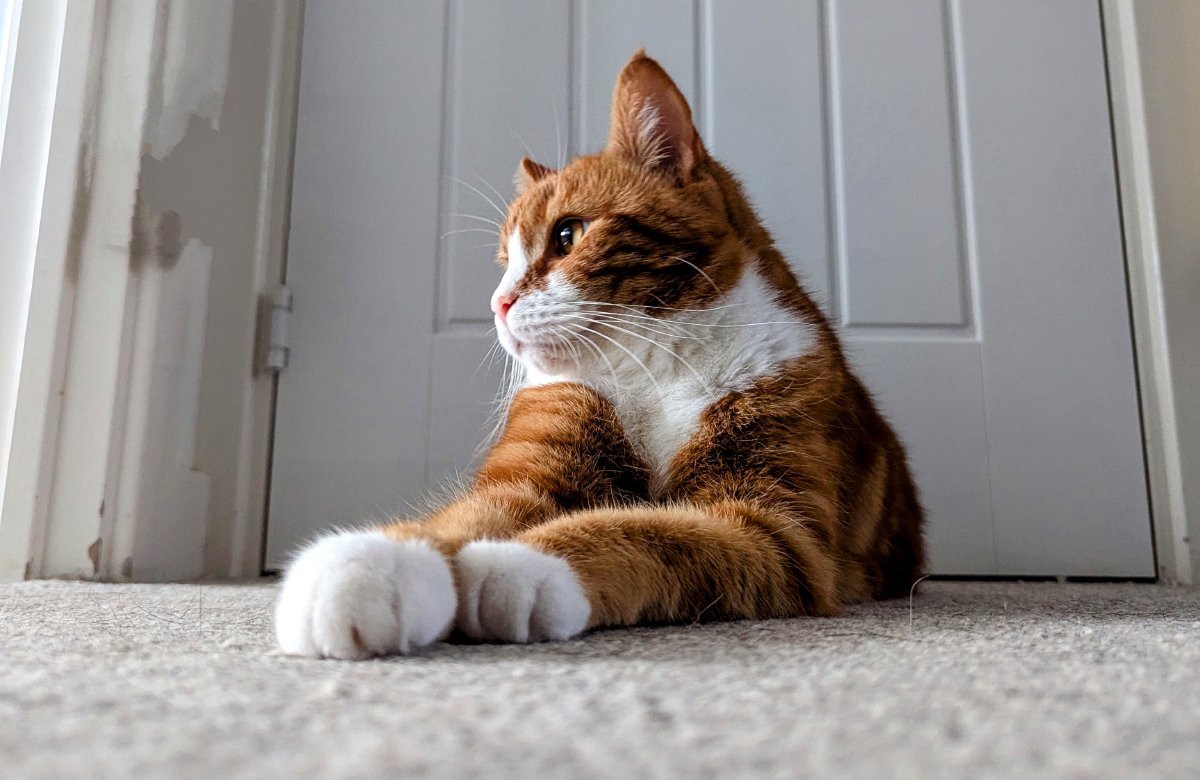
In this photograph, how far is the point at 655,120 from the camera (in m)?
1.12

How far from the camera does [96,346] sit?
53.5 inches

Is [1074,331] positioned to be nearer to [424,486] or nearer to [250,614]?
[424,486]

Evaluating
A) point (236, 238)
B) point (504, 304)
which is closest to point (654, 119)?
point (504, 304)

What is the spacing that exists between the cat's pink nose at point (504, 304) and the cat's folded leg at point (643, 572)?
1.24ft

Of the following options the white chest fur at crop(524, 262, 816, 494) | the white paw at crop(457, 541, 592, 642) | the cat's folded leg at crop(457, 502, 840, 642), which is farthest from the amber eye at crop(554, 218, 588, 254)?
the white paw at crop(457, 541, 592, 642)

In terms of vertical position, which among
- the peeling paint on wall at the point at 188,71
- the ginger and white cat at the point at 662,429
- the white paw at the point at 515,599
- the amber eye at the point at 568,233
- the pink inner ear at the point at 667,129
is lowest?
the white paw at the point at 515,599

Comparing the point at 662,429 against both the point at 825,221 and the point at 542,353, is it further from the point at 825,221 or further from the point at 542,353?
the point at 825,221

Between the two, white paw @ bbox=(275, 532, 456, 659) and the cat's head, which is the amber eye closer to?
the cat's head

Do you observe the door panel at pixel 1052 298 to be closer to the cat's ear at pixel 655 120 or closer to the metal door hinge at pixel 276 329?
the cat's ear at pixel 655 120

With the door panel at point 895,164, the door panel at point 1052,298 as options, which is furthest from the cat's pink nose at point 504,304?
the door panel at point 1052,298

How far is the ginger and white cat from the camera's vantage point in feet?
2.24

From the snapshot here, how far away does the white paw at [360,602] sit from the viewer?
1.69ft

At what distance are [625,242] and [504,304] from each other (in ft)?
0.59

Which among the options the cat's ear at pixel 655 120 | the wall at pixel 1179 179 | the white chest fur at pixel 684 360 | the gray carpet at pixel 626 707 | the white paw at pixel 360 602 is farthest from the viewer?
the wall at pixel 1179 179
